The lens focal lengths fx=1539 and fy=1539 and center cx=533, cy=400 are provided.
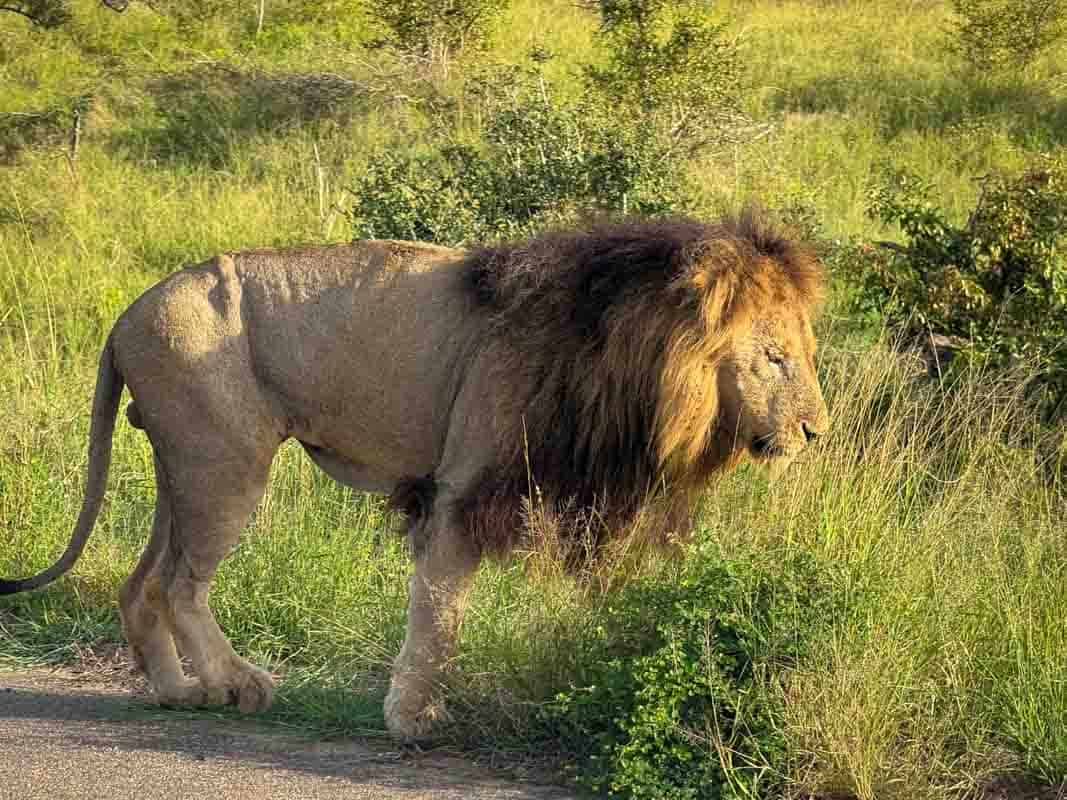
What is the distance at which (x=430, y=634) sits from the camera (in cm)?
473

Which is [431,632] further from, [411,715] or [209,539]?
[209,539]

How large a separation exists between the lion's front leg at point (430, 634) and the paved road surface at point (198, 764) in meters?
0.11

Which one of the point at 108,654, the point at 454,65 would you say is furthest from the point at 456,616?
the point at 454,65

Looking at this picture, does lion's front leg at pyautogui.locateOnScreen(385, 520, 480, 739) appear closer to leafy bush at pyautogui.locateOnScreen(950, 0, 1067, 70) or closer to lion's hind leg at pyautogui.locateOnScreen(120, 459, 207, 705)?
lion's hind leg at pyautogui.locateOnScreen(120, 459, 207, 705)

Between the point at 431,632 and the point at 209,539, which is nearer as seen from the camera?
the point at 431,632

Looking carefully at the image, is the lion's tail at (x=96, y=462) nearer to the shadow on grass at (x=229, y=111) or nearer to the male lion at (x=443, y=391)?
the male lion at (x=443, y=391)

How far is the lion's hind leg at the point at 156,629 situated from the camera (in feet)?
17.0

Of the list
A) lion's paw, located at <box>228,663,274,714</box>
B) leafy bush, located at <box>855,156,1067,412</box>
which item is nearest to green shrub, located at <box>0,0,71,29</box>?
leafy bush, located at <box>855,156,1067,412</box>

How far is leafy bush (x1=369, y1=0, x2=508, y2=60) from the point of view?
1609cm

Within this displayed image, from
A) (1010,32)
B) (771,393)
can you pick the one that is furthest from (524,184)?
(1010,32)

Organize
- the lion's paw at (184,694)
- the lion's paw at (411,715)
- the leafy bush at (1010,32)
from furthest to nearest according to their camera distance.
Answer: the leafy bush at (1010,32)
the lion's paw at (184,694)
the lion's paw at (411,715)

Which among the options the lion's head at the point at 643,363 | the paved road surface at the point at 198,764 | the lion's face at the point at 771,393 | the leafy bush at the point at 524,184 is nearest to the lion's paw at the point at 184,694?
the paved road surface at the point at 198,764

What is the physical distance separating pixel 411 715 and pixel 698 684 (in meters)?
0.95

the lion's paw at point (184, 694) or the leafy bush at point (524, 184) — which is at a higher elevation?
the leafy bush at point (524, 184)
